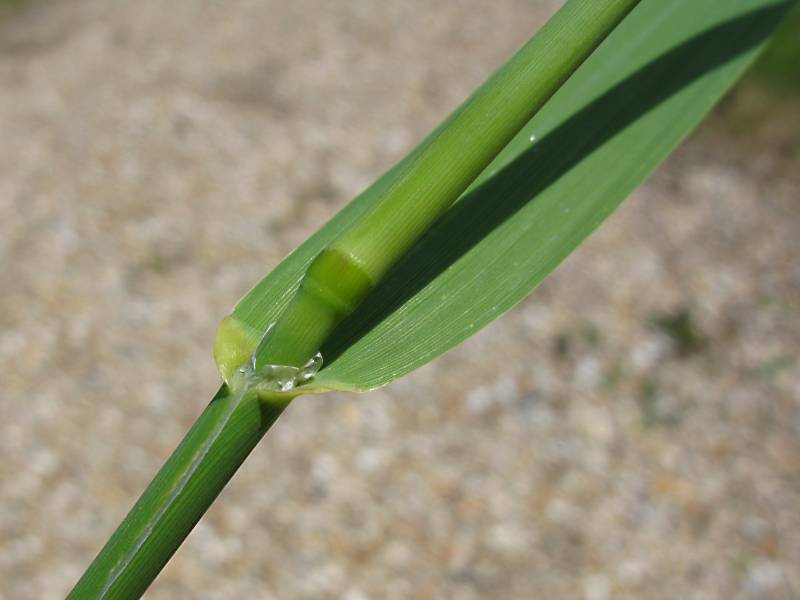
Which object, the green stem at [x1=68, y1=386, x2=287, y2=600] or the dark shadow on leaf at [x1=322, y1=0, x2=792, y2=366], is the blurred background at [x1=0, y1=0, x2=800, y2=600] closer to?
the dark shadow on leaf at [x1=322, y1=0, x2=792, y2=366]

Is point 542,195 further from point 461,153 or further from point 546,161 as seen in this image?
point 461,153

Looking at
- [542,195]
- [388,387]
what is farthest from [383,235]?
[388,387]

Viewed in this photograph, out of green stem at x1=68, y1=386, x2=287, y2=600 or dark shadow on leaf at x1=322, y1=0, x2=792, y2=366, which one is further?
dark shadow on leaf at x1=322, y1=0, x2=792, y2=366

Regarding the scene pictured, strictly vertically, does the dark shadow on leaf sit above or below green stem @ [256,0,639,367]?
below

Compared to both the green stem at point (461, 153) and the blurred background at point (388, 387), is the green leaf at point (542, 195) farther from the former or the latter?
the blurred background at point (388, 387)

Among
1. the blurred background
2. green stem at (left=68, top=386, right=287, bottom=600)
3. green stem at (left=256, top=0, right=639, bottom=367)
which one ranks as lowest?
the blurred background

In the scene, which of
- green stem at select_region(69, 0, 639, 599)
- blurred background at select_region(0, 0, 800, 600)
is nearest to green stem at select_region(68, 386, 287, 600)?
green stem at select_region(69, 0, 639, 599)

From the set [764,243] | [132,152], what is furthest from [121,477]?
[764,243]
